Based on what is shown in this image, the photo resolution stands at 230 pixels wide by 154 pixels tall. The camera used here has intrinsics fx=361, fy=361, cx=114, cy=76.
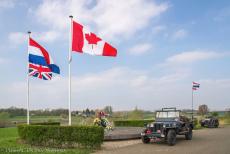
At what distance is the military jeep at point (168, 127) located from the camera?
18984 mm

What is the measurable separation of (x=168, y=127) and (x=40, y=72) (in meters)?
7.82

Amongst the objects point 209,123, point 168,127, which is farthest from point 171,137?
point 209,123

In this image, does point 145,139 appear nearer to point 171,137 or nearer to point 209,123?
point 171,137

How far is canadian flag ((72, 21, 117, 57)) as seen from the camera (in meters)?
17.9

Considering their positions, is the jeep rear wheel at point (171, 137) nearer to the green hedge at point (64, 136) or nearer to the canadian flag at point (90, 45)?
the green hedge at point (64, 136)

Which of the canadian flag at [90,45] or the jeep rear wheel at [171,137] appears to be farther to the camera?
the jeep rear wheel at [171,137]

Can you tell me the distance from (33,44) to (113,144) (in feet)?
24.1

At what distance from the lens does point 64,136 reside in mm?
16438

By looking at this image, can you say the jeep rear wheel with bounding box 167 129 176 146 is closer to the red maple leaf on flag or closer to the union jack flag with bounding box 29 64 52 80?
the red maple leaf on flag

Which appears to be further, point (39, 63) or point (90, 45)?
point (39, 63)

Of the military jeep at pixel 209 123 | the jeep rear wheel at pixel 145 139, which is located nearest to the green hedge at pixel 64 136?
the jeep rear wheel at pixel 145 139

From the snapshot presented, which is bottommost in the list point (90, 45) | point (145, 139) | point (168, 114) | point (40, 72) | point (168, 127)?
point (145, 139)

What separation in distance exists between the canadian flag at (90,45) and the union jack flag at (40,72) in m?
3.51

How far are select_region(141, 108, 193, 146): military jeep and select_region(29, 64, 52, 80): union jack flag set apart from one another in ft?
20.6
